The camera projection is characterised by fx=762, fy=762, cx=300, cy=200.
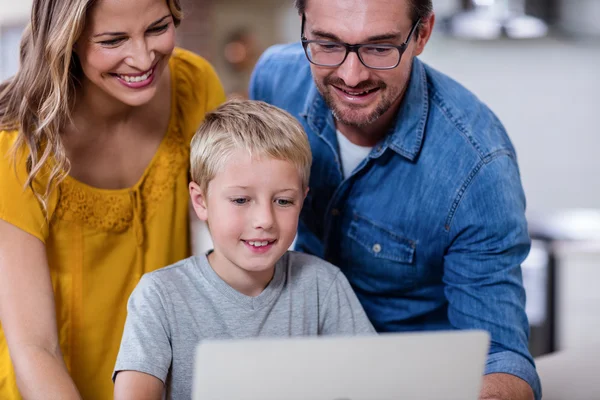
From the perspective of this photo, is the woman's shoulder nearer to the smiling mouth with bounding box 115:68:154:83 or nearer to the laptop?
the smiling mouth with bounding box 115:68:154:83

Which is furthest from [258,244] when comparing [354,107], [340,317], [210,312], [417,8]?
[417,8]

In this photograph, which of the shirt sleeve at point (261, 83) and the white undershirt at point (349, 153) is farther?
the shirt sleeve at point (261, 83)

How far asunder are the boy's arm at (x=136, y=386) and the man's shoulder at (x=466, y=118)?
32.7 inches

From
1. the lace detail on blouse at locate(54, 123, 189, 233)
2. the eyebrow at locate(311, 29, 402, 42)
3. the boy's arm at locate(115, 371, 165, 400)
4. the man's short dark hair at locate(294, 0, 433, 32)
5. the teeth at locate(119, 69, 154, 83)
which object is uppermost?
the man's short dark hair at locate(294, 0, 433, 32)

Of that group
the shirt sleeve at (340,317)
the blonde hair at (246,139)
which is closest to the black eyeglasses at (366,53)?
the blonde hair at (246,139)

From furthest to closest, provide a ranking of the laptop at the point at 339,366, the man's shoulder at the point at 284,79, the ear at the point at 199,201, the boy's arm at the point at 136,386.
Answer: the man's shoulder at the point at 284,79 < the ear at the point at 199,201 < the boy's arm at the point at 136,386 < the laptop at the point at 339,366

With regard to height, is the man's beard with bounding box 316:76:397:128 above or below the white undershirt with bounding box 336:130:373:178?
above

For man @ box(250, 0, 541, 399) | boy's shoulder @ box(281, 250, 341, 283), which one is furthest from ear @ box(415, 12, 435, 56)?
boy's shoulder @ box(281, 250, 341, 283)

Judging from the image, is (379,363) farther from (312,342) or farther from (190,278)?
(190,278)

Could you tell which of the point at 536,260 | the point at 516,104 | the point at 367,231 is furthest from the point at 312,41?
the point at 516,104

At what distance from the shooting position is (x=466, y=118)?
171 centimetres

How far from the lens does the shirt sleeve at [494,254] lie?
1619 millimetres

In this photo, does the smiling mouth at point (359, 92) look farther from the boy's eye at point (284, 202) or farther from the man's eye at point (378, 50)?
the boy's eye at point (284, 202)

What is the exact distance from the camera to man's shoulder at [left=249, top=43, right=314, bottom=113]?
196cm
